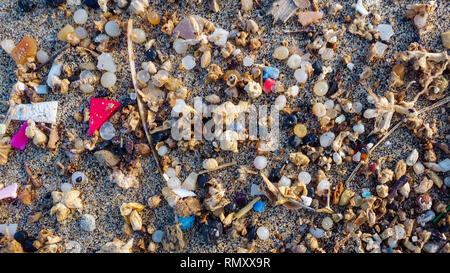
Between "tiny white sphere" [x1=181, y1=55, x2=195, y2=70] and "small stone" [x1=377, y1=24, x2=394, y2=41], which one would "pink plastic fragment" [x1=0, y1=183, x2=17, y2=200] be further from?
"small stone" [x1=377, y1=24, x2=394, y2=41]

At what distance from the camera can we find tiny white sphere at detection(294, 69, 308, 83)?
262cm

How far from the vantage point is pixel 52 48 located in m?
2.74

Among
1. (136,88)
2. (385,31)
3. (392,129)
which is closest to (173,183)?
(136,88)

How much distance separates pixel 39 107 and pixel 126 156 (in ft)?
→ 2.33

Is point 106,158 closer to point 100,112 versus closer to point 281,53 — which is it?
point 100,112

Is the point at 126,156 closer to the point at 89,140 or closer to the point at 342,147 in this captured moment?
the point at 89,140

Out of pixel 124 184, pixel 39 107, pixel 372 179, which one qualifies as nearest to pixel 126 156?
pixel 124 184

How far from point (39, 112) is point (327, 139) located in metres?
2.01

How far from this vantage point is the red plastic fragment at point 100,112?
2.62m

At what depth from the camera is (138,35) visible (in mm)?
2686

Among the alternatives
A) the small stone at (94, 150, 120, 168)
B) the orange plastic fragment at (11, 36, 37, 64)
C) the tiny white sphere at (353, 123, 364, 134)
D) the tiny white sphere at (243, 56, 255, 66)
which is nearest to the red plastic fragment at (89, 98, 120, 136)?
the small stone at (94, 150, 120, 168)

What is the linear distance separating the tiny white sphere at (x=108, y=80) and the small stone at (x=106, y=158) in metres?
0.46

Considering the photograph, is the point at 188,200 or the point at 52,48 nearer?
the point at 188,200

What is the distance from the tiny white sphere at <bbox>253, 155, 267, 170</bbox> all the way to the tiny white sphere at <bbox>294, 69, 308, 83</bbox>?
593mm
